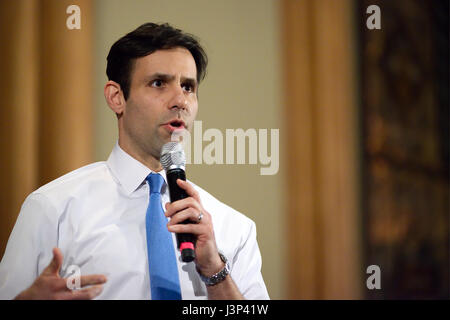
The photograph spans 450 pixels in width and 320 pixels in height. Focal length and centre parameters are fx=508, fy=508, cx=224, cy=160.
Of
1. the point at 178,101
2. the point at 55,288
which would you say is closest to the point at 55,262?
the point at 55,288

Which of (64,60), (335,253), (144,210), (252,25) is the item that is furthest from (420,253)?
(64,60)

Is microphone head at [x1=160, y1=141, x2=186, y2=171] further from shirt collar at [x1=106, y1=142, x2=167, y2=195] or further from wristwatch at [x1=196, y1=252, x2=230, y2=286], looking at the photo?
wristwatch at [x1=196, y1=252, x2=230, y2=286]

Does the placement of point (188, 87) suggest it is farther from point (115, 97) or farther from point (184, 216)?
point (184, 216)

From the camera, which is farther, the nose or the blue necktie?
the nose

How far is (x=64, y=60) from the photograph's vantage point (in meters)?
1.57

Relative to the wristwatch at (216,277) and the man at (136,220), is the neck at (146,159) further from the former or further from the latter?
the wristwatch at (216,277)

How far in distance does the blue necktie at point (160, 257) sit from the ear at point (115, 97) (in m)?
0.29

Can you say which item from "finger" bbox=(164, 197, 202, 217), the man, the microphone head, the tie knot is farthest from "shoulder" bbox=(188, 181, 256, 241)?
"finger" bbox=(164, 197, 202, 217)

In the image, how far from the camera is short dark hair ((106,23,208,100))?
1392 millimetres

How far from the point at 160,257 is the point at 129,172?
260 millimetres

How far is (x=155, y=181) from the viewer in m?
1.34

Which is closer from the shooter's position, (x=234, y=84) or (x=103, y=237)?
(x=103, y=237)

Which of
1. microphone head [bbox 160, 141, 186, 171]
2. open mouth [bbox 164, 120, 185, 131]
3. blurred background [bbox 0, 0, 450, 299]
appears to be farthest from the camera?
blurred background [bbox 0, 0, 450, 299]

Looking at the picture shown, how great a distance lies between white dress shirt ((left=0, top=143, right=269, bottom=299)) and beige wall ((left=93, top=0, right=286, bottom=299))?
0.68ft
